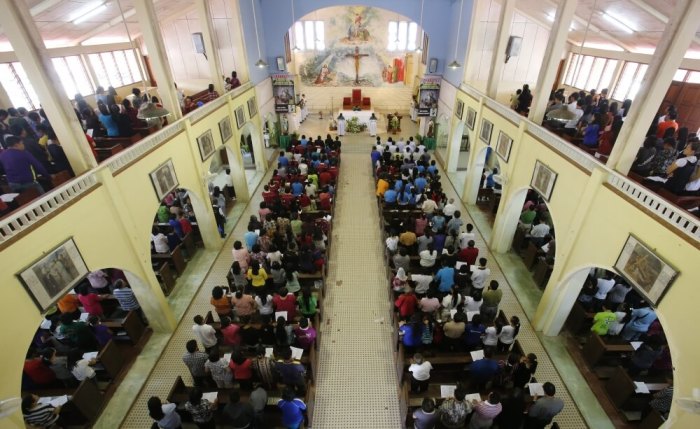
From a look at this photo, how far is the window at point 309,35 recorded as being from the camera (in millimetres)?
22203

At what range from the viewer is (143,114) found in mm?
6207

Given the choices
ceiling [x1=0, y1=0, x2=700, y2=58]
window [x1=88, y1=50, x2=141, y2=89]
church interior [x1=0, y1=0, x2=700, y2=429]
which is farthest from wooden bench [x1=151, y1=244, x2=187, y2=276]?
window [x1=88, y1=50, x2=141, y2=89]

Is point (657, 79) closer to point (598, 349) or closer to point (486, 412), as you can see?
point (598, 349)

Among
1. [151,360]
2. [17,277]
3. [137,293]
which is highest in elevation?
[17,277]

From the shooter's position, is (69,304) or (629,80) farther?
(629,80)

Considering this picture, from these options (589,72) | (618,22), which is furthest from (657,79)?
(589,72)

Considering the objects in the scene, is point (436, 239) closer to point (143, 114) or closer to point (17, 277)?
point (143, 114)

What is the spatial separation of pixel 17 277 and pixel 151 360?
3466mm

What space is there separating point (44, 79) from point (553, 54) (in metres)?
9.06

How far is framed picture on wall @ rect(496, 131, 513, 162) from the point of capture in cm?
905

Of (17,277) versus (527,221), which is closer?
(17,277)

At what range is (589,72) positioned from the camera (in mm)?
14805

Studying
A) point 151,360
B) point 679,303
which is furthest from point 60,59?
point 679,303

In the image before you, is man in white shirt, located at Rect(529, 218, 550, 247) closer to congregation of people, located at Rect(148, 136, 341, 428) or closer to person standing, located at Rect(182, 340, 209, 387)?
congregation of people, located at Rect(148, 136, 341, 428)
